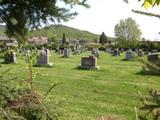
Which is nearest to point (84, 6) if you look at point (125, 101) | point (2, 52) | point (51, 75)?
point (2, 52)

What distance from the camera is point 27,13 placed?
6.84 m

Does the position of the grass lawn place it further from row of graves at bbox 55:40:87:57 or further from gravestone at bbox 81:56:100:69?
row of graves at bbox 55:40:87:57

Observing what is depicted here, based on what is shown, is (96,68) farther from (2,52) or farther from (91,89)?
(2,52)

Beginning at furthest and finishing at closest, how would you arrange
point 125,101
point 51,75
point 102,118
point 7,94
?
1. point 51,75
2. point 125,101
3. point 7,94
4. point 102,118

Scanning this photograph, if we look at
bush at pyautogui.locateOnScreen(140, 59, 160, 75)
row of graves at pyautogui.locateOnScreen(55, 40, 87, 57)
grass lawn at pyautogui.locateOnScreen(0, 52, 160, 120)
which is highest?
bush at pyautogui.locateOnScreen(140, 59, 160, 75)

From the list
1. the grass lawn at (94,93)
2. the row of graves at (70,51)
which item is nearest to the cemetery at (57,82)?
the grass lawn at (94,93)

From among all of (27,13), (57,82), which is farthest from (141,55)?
(57,82)

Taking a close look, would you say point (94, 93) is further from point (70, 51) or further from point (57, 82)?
point (70, 51)

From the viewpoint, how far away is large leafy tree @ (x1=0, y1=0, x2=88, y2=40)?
6.54 metres

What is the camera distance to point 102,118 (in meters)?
1.73

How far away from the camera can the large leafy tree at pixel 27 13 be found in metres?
6.54

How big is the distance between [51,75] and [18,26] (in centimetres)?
1382

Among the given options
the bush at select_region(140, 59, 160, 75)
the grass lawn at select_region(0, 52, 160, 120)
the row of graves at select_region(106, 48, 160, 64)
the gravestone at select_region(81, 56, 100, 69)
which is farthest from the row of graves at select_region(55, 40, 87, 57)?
the bush at select_region(140, 59, 160, 75)

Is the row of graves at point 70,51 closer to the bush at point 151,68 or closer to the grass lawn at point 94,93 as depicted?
the grass lawn at point 94,93
